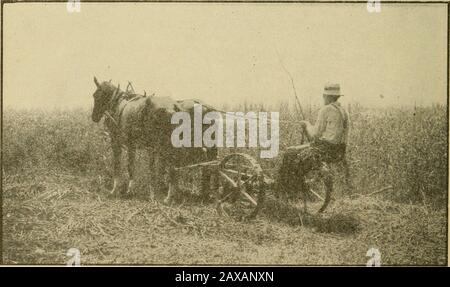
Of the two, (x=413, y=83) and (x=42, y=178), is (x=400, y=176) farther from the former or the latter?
(x=42, y=178)

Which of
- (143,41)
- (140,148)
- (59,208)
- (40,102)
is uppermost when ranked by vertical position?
(143,41)

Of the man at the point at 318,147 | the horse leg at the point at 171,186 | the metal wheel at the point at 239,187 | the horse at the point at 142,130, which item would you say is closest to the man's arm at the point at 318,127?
the man at the point at 318,147

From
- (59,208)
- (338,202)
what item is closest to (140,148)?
(59,208)

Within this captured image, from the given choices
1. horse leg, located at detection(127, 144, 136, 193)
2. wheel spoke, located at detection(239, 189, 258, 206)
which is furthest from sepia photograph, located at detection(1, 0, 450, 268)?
wheel spoke, located at detection(239, 189, 258, 206)

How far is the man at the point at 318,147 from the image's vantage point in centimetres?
576

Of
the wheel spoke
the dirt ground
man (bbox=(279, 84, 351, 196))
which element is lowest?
the dirt ground

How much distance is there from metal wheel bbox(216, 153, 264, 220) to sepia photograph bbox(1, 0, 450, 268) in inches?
1.7

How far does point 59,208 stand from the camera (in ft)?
19.3

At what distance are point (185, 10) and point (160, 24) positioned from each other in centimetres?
31

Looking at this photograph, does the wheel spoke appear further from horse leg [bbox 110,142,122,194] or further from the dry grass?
horse leg [bbox 110,142,122,194]

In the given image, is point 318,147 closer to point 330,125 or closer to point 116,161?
point 330,125

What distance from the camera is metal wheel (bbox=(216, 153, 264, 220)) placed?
18.5 feet

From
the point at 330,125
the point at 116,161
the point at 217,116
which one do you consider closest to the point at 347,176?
the point at 330,125

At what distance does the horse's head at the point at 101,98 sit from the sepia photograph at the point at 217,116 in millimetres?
23
